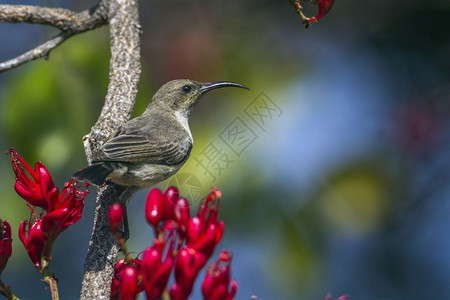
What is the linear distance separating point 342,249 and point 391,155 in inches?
47.7

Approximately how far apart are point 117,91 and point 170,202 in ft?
4.76

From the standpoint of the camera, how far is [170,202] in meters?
2.74

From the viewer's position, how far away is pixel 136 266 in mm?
3027

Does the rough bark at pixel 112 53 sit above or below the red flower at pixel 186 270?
above

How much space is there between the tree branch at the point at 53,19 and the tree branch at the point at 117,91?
0.13 metres

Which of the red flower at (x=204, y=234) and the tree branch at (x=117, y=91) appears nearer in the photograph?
the red flower at (x=204, y=234)

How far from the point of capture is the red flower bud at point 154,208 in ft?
8.71

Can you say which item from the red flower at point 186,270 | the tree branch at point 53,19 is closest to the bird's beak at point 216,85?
the tree branch at point 53,19

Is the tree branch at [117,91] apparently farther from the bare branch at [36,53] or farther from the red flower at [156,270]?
the red flower at [156,270]

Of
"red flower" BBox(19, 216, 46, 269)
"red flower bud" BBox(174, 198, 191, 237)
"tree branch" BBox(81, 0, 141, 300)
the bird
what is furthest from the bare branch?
"red flower bud" BBox(174, 198, 191, 237)

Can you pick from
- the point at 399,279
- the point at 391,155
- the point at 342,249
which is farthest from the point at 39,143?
the point at 399,279

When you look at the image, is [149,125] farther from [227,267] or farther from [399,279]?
[399,279]

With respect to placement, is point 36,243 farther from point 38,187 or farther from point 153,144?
point 153,144

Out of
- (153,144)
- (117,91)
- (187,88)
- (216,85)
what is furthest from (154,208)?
(187,88)
